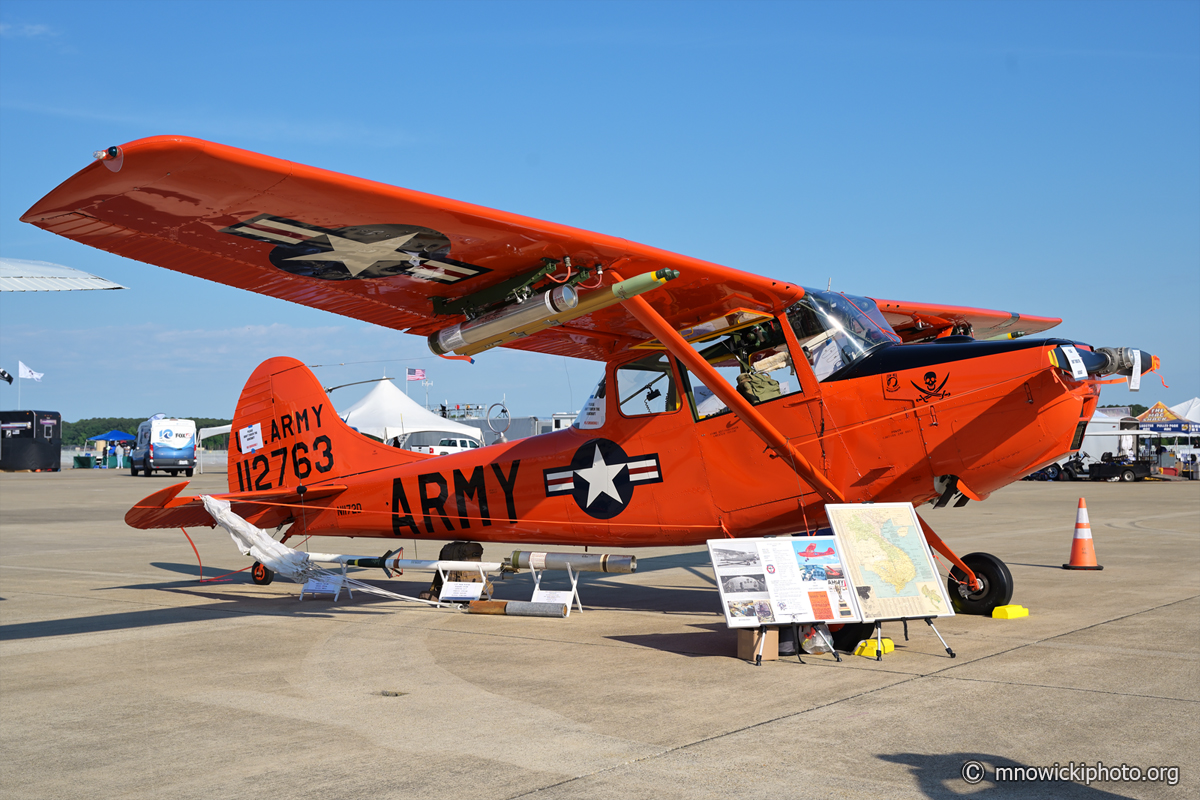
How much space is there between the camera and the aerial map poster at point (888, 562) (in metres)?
6.69

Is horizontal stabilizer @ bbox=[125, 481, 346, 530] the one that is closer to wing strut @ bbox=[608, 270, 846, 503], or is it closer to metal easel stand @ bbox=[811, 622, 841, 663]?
wing strut @ bbox=[608, 270, 846, 503]

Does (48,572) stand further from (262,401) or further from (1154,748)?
(1154,748)

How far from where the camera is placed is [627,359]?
9.12 metres

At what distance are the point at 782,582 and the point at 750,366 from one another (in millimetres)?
2271

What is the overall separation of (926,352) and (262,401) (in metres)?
7.94

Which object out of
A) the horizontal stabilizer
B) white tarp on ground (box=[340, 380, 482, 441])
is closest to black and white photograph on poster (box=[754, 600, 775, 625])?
the horizontal stabilizer

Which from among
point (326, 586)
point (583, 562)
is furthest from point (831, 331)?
point (326, 586)

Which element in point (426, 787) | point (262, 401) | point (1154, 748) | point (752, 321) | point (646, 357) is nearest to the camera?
point (426, 787)

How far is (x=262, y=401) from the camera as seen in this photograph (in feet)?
37.5

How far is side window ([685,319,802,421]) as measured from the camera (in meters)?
8.02

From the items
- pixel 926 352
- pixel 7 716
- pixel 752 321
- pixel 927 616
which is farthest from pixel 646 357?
pixel 7 716

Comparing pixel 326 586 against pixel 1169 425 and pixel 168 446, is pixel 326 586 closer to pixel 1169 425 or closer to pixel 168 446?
pixel 168 446

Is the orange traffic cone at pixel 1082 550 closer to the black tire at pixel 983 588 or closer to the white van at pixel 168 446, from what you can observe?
the black tire at pixel 983 588

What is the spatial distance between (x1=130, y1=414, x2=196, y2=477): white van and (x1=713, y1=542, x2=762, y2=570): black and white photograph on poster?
47809 mm
